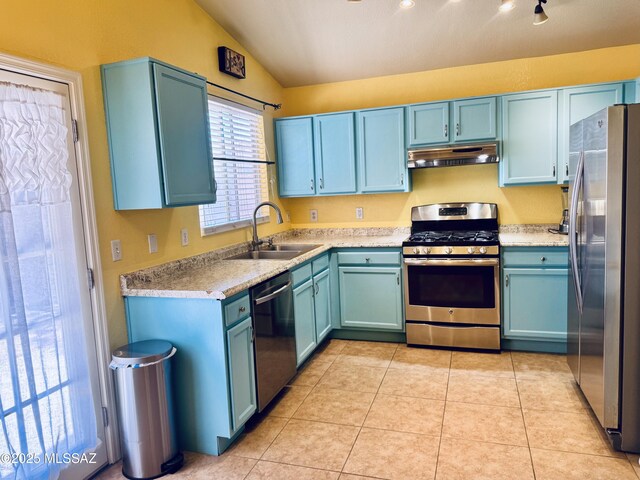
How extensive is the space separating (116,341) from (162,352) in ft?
1.18

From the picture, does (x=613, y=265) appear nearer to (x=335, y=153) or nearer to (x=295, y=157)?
(x=335, y=153)

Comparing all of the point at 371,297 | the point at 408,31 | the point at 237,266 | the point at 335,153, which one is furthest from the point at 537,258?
the point at 237,266

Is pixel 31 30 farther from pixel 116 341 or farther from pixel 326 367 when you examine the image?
pixel 326 367

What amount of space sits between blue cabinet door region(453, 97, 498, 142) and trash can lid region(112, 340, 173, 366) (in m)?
2.84

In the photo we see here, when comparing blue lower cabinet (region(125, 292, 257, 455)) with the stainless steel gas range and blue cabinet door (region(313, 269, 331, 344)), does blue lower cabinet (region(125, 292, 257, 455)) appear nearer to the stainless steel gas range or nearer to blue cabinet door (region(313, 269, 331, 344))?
blue cabinet door (region(313, 269, 331, 344))

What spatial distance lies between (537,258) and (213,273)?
2411 millimetres

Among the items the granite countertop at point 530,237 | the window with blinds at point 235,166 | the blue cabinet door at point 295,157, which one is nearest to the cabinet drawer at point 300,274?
the window with blinds at point 235,166

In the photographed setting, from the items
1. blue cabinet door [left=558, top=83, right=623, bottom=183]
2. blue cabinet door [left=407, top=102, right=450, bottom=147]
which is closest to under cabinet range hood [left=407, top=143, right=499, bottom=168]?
blue cabinet door [left=407, top=102, right=450, bottom=147]

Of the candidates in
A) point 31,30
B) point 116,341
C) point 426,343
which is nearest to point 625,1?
point 426,343

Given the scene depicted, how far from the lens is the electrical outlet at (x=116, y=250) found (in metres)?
2.51

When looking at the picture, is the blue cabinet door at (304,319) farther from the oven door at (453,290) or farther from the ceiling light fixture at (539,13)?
the ceiling light fixture at (539,13)

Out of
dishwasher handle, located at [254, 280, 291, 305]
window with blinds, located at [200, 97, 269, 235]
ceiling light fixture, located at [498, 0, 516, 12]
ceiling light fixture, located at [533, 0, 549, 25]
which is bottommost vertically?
dishwasher handle, located at [254, 280, 291, 305]

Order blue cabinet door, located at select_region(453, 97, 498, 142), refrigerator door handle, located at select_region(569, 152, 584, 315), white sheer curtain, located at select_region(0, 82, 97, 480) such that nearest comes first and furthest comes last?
white sheer curtain, located at select_region(0, 82, 97, 480) < refrigerator door handle, located at select_region(569, 152, 584, 315) < blue cabinet door, located at select_region(453, 97, 498, 142)

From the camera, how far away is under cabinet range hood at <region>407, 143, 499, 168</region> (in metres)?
3.79
